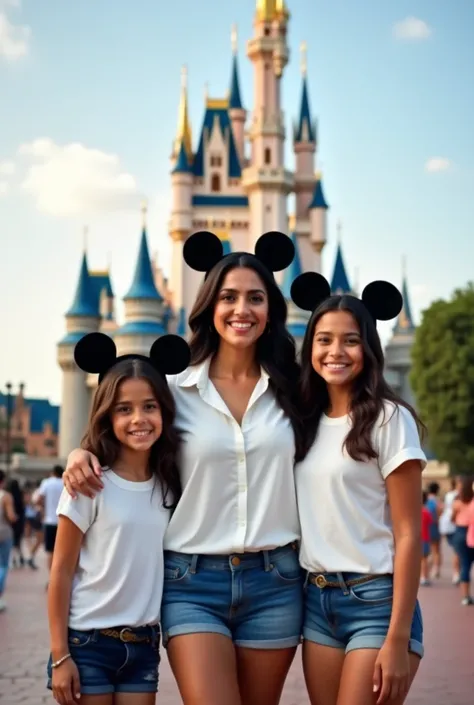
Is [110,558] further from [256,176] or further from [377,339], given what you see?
[256,176]

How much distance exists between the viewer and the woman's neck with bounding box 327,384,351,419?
4.03 metres

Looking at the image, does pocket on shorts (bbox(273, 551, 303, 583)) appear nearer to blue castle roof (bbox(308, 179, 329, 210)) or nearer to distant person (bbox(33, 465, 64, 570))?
distant person (bbox(33, 465, 64, 570))

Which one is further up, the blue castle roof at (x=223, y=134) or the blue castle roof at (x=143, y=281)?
the blue castle roof at (x=223, y=134)

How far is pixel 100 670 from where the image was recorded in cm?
378

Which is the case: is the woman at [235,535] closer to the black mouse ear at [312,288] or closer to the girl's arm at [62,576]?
the girl's arm at [62,576]

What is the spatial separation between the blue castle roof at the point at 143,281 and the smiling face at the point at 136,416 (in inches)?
2120

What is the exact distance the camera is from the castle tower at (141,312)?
57094 millimetres

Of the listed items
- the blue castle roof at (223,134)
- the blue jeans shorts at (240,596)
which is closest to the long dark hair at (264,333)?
the blue jeans shorts at (240,596)

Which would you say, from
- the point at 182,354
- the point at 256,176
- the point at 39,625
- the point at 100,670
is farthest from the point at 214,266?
the point at 256,176

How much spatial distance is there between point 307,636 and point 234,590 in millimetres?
297

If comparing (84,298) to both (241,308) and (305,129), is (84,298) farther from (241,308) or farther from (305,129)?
(241,308)

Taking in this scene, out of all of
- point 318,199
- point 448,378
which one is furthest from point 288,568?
point 318,199

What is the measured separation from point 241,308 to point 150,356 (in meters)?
0.39

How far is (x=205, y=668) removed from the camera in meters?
3.64
